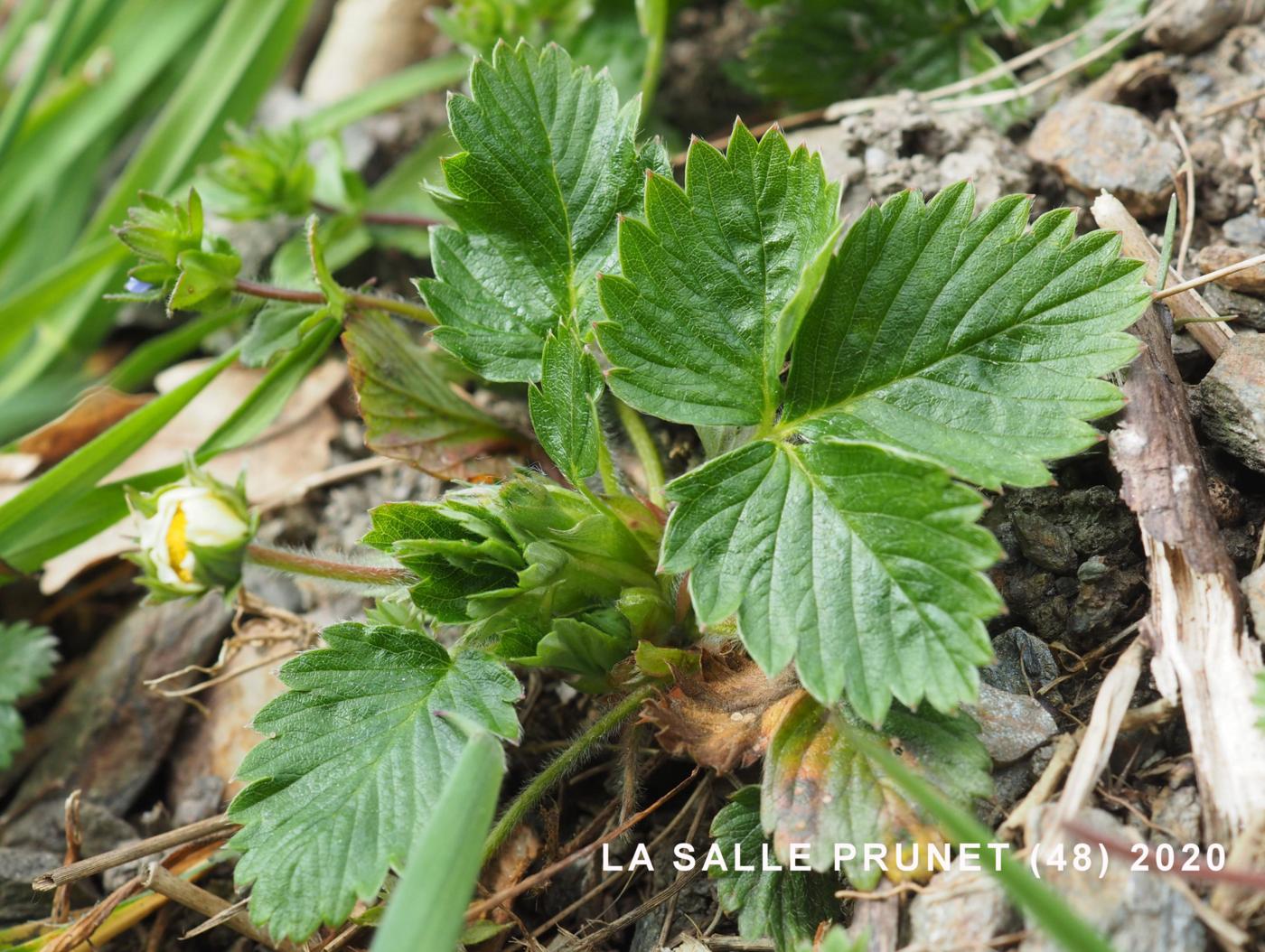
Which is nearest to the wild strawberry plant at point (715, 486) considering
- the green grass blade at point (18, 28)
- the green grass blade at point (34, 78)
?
the green grass blade at point (34, 78)

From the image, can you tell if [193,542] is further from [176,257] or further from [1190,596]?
[1190,596]

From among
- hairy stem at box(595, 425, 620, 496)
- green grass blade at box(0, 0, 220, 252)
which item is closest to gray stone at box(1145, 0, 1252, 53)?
hairy stem at box(595, 425, 620, 496)

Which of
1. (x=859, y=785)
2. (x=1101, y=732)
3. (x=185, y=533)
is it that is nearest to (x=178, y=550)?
(x=185, y=533)

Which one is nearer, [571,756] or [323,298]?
[571,756]

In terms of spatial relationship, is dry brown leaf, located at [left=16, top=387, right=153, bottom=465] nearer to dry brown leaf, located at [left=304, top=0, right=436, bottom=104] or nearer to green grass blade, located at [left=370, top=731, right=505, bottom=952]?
dry brown leaf, located at [left=304, top=0, right=436, bottom=104]

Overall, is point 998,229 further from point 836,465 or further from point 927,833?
point 927,833

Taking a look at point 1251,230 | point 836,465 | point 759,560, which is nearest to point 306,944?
point 759,560

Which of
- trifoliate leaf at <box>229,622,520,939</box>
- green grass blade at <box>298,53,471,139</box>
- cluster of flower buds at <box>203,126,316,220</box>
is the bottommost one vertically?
trifoliate leaf at <box>229,622,520,939</box>
